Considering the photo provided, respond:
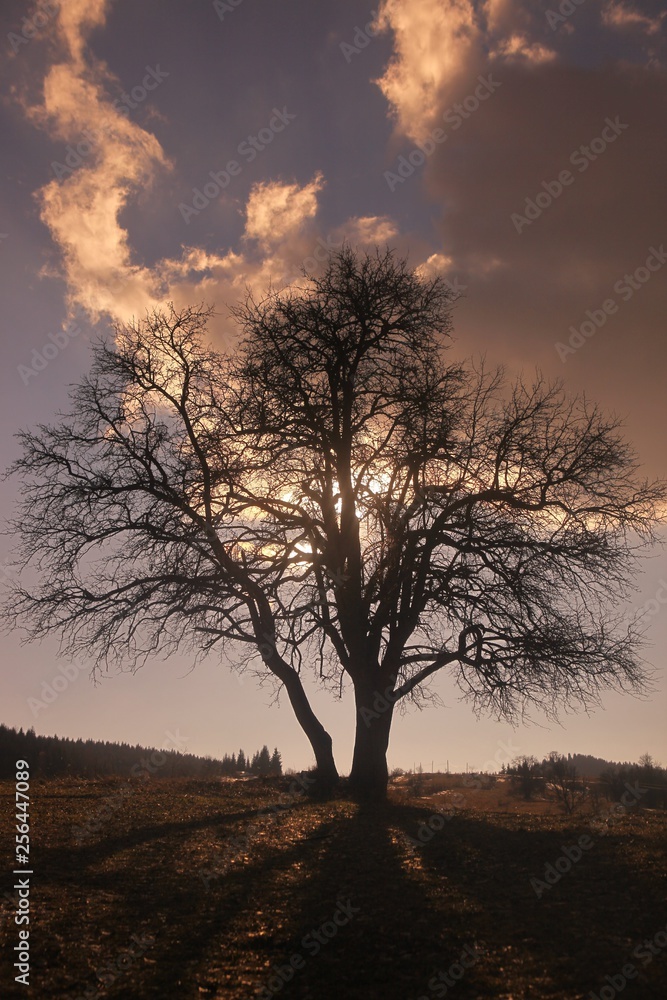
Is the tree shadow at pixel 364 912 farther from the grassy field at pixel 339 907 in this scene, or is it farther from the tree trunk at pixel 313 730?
the tree trunk at pixel 313 730

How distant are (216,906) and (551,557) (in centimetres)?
1094

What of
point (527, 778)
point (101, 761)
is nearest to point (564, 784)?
point (527, 778)

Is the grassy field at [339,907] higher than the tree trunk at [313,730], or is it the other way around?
the tree trunk at [313,730]

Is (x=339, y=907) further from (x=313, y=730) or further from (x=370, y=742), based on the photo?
(x=313, y=730)

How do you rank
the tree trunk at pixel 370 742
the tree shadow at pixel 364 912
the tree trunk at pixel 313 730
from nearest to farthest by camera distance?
the tree shadow at pixel 364 912
the tree trunk at pixel 370 742
the tree trunk at pixel 313 730

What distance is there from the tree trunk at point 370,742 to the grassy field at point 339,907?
315 cm

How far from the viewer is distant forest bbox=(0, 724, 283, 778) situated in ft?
68.0

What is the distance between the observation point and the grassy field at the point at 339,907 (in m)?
6.02

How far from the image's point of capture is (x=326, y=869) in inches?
373

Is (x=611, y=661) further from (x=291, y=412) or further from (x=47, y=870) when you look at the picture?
(x=47, y=870)

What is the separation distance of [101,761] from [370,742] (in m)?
21.6

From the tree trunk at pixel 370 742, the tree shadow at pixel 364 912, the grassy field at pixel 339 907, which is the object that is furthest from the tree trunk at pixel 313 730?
the tree shadow at pixel 364 912

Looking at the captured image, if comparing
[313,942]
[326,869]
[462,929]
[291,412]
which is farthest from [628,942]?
[291,412]

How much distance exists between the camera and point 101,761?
110 feet
